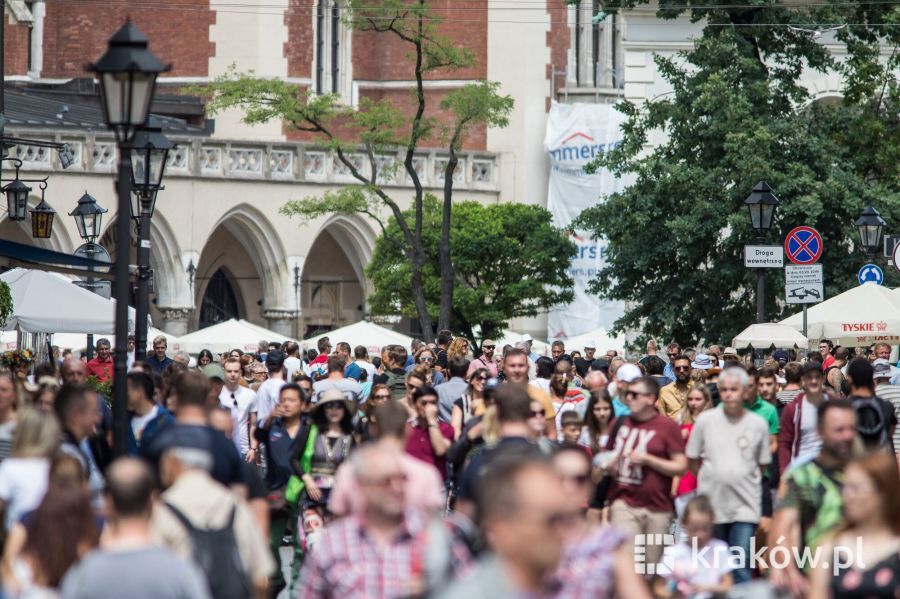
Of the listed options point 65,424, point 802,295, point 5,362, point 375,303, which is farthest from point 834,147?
point 65,424

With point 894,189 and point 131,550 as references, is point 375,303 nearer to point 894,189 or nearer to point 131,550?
point 894,189

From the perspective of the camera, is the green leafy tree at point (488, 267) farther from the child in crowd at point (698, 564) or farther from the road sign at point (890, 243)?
the child in crowd at point (698, 564)

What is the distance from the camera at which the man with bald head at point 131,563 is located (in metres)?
6.41

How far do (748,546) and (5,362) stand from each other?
1151 centimetres

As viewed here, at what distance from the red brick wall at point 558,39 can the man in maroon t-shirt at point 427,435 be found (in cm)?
4024

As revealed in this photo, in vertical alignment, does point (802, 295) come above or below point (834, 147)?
below

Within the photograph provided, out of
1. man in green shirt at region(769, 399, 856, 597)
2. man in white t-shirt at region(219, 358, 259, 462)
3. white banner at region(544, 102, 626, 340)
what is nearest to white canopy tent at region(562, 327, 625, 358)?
white banner at region(544, 102, 626, 340)

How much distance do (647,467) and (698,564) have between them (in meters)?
2.04

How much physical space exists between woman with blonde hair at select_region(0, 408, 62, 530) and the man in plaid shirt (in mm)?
2206

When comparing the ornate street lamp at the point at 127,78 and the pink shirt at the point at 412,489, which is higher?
the ornate street lamp at the point at 127,78

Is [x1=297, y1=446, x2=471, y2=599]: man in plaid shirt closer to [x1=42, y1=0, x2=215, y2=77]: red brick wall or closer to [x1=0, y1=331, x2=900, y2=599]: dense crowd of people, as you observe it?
[x1=0, y1=331, x2=900, y2=599]: dense crowd of people

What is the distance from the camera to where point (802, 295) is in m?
21.5

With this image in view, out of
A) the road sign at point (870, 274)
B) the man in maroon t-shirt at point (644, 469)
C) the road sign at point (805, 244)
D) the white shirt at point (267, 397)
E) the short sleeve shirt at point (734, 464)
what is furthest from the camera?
the road sign at point (870, 274)

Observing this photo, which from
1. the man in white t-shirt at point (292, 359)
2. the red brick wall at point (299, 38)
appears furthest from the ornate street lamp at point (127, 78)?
the red brick wall at point (299, 38)
